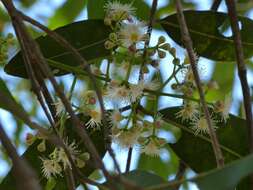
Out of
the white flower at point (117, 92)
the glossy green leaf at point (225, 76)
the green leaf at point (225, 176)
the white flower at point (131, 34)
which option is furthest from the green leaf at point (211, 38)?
the glossy green leaf at point (225, 76)

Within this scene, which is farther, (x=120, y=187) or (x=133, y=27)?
(x=133, y=27)

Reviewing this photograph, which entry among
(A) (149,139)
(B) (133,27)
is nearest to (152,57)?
(B) (133,27)

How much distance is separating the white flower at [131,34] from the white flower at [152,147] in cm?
22

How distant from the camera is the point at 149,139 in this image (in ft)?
4.75

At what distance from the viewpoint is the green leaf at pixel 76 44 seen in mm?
1619

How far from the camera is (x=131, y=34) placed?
142 cm

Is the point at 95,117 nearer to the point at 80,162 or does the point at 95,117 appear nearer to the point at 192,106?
the point at 80,162

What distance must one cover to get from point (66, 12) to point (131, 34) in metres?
1.00

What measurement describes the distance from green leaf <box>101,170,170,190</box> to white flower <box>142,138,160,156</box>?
18cm

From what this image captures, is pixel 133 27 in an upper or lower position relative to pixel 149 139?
upper

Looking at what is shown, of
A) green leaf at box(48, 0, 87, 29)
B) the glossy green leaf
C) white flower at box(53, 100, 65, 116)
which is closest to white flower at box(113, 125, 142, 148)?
white flower at box(53, 100, 65, 116)

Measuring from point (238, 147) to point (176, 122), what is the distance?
0.55 ft

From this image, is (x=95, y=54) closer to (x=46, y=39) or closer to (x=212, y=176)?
(x=46, y=39)

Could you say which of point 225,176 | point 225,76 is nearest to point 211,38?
point 225,176
